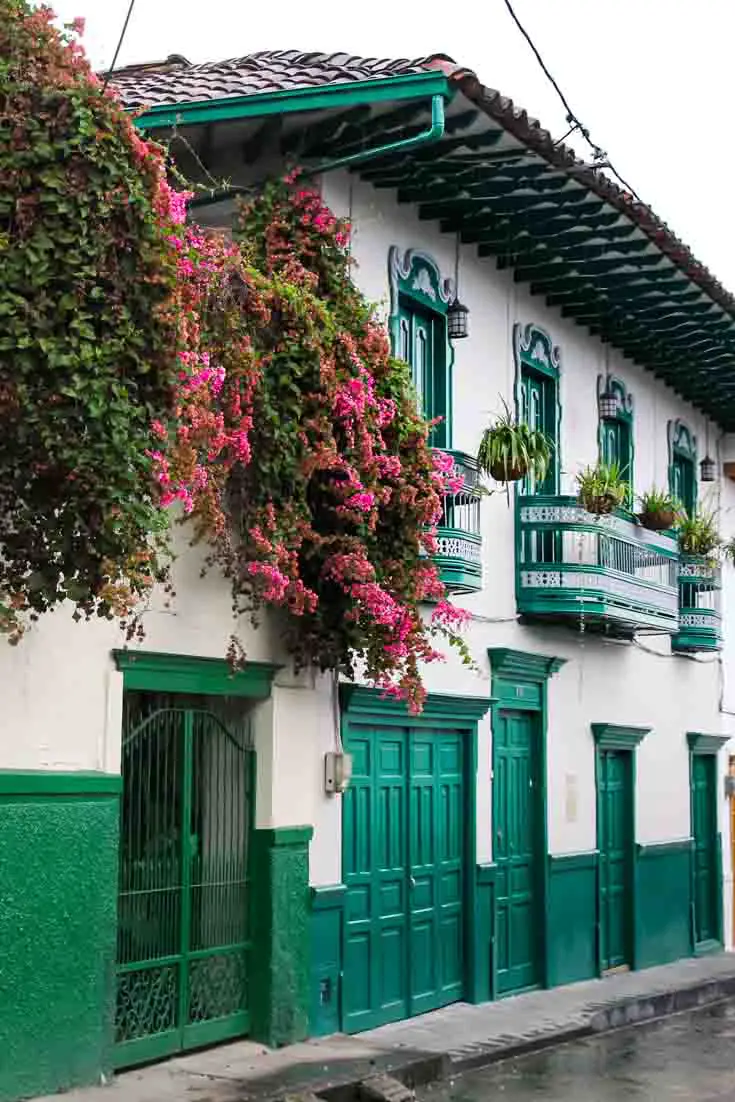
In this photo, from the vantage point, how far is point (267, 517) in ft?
36.1

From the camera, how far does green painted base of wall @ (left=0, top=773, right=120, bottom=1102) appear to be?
365 inches

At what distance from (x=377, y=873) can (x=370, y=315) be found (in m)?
4.27

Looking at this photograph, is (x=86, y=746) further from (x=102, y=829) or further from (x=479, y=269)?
(x=479, y=269)

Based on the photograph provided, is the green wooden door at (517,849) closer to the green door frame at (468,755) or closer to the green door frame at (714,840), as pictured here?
the green door frame at (468,755)

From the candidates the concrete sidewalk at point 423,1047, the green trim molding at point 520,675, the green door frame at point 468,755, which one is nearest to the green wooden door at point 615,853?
the concrete sidewalk at point 423,1047

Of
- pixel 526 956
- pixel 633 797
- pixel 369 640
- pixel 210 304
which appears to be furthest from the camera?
pixel 633 797

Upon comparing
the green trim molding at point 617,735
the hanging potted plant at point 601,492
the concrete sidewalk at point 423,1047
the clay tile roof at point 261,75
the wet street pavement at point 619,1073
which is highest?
the clay tile roof at point 261,75

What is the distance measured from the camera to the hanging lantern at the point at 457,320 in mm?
14148

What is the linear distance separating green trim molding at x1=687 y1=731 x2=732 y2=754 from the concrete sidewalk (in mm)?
3213

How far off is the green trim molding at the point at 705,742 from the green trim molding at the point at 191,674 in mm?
9697

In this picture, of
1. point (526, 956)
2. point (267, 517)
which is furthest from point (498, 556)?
point (267, 517)

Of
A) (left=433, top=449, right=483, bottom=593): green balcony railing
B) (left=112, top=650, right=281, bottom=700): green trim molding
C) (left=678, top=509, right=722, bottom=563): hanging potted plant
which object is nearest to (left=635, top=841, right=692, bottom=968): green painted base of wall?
(left=678, top=509, right=722, bottom=563): hanging potted plant

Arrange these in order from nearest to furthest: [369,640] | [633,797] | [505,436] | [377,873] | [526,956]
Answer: [369,640] < [377,873] < [505,436] < [526,956] < [633,797]

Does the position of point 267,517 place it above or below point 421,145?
below
